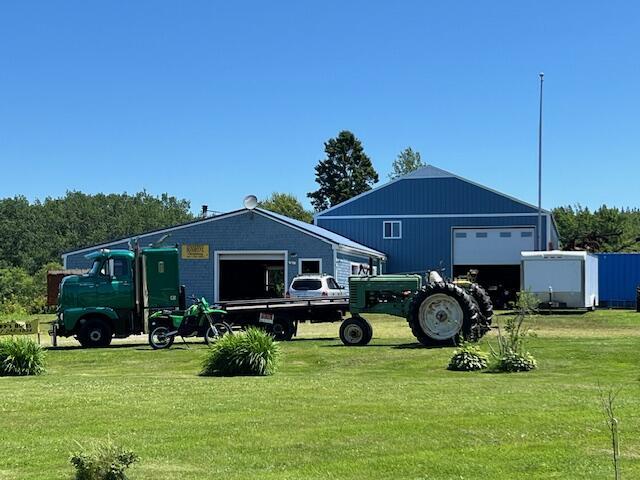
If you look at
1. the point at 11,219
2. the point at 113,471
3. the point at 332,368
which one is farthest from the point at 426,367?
the point at 11,219

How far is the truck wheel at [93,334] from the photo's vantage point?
68.3ft

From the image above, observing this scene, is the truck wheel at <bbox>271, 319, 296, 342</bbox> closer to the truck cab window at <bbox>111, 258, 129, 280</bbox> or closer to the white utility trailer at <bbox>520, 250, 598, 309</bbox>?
the truck cab window at <bbox>111, 258, 129, 280</bbox>

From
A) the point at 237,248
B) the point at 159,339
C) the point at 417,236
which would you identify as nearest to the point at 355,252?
the point at 237,248

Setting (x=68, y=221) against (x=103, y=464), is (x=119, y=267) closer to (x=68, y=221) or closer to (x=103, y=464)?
(x=103, y=464)

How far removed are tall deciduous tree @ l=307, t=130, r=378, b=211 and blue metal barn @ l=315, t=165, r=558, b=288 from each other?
136 ft

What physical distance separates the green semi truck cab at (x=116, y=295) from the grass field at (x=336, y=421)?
551 cm

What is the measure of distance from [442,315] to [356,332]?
2053 millimetres

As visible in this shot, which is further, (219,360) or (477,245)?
(477,245)

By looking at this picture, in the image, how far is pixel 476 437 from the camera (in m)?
8.10

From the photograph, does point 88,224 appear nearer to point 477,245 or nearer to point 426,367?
point 477,245

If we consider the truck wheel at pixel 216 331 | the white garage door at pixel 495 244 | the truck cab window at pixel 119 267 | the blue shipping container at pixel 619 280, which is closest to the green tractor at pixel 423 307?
the truck wheel at pixel 216 331

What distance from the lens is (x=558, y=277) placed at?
32.2 m

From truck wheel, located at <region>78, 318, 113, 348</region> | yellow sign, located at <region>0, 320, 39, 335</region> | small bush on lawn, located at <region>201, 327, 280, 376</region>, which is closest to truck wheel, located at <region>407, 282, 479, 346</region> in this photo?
small bush on lawn, located at <region>201, 327, 280, 376</region>

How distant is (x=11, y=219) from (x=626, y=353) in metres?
100
